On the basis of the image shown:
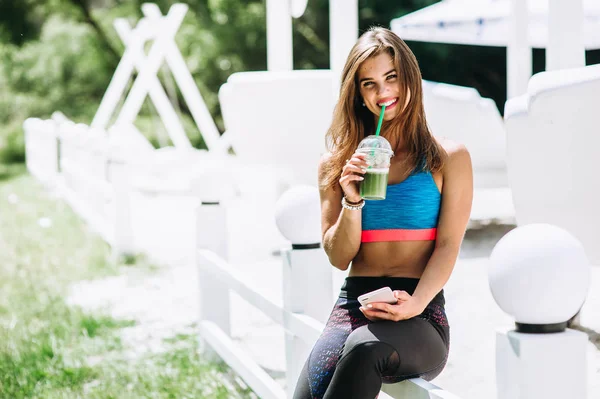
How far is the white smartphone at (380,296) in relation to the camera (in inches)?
77.4

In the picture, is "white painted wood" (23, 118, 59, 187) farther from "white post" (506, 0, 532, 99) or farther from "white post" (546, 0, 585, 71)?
"white post" (546, 0, 585, 71)

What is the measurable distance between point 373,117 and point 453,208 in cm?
36

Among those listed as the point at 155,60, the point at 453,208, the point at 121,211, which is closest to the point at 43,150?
the point at 155,60

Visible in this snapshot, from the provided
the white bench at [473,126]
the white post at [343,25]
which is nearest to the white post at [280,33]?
the white post at [343,25]

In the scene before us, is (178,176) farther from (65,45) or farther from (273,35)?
(65,45)

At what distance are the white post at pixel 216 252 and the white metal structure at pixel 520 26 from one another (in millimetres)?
1543

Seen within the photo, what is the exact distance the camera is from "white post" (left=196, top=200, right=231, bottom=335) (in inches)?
153

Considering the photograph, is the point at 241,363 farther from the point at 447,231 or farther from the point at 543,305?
the point at 543,305

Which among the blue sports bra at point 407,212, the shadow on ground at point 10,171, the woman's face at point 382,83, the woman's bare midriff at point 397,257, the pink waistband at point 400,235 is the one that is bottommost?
the shadow on ground at point 10,171

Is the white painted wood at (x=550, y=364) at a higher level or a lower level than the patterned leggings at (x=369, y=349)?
higher

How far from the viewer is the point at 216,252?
3992 mm

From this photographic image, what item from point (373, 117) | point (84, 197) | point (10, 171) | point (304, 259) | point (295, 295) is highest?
point (373, 117)

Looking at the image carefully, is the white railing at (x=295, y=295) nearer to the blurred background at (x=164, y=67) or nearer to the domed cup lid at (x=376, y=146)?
the domed cup lid at (x=376, y=146)

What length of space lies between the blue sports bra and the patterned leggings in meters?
0.11
